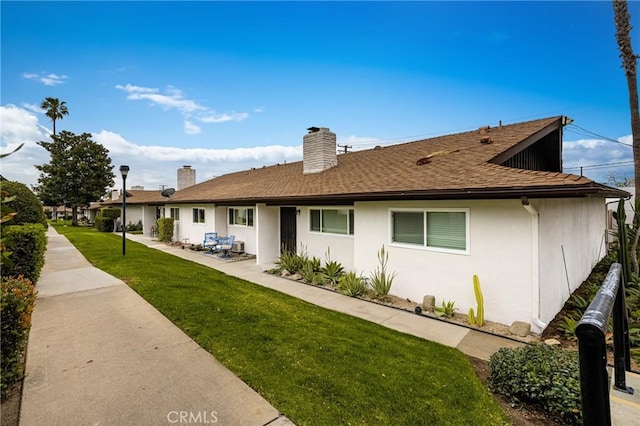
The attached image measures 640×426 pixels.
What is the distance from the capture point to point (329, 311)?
6.67 meters

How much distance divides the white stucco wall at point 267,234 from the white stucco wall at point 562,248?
9.07 meters

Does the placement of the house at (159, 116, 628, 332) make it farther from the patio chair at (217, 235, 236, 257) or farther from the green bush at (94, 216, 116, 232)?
the green bush at (94, 216, 116, 232)

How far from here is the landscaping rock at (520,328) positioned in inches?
214

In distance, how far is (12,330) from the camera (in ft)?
11.0

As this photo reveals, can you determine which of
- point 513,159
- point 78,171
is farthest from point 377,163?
point 78,171

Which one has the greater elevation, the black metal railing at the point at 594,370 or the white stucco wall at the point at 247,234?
the black metal railing at the point at 594,370

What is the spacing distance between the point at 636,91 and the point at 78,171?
47393mm

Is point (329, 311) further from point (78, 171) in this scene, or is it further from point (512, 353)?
point (78, 171)

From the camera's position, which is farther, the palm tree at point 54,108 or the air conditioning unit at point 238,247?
the palm tree at point 54,108

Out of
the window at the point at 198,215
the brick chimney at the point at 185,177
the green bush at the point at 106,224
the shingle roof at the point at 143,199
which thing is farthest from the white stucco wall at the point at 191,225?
the green bush at the point at 106,224

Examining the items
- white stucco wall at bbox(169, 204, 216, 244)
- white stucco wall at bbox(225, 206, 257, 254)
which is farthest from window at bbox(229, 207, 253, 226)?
white stucco wall at bbox(169, 204, 216, 244)

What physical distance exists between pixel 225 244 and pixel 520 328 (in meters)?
11.8

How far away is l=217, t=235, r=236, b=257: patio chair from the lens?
13848mm

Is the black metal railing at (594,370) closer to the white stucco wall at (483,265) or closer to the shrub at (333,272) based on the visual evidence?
the white stucco wall at (483,265)
